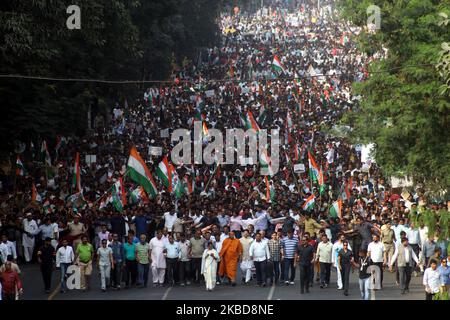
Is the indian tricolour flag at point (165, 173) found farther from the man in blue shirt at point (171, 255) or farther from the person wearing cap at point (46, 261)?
the person wearing cap at point (46, 261)

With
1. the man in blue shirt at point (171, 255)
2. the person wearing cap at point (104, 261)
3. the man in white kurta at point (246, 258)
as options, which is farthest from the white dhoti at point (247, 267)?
the person wearing cap at point (104, 261)

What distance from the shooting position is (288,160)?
40.2 meters

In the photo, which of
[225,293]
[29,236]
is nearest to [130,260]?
[225,293]

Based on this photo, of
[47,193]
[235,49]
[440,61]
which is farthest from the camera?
[235,49]

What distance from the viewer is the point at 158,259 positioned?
82.1 ft

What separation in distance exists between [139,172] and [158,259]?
18.2 ft

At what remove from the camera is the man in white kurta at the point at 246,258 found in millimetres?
25406

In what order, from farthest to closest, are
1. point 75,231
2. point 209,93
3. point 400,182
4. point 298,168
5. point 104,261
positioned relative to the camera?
1. point 209,93
2. point 298,168
3. point 400,182
4. point 75,231
5. point 104,261

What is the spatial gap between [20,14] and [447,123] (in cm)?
979

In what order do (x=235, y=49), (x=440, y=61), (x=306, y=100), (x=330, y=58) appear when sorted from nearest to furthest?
(x=440, y=61)
(x=306, y=100)
(x=330, y=58)
(x=235, y=49)

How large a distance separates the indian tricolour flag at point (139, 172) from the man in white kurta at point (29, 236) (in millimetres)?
2874

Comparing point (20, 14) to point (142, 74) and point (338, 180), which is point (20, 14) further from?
point (142, 74)

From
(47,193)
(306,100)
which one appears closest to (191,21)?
(306,100)

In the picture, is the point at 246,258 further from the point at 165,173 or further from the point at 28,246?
the point at 165,173
